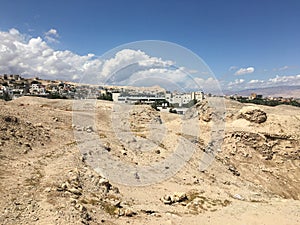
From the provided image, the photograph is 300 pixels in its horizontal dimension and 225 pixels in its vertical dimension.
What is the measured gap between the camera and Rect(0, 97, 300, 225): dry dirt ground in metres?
9.52

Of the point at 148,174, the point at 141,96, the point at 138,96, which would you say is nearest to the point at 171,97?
the point at 138,96

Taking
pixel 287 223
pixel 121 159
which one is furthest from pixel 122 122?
pixel 287 223

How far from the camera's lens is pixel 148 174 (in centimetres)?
1602

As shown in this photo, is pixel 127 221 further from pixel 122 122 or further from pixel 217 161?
pixel 122 122

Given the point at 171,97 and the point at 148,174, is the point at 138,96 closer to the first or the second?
the point at 171,97

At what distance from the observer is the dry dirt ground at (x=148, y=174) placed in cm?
952

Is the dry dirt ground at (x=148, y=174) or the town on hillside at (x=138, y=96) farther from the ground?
the town on hillside at (x=138, y=96)

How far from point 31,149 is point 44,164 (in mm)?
2427

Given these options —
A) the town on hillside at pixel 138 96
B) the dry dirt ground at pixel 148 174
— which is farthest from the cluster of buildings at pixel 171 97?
the dry dirt ground at pixel 148 174

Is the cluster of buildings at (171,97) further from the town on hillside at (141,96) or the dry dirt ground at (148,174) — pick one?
the dry dirt ground at (148,174)

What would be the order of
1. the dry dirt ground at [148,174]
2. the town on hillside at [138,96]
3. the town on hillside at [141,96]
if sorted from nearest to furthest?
1. the dry dirt ground at [148,174]
2. the town on hillside at [141,96]
3. the town on hillside at [138,96]

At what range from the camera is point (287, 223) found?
1142cm

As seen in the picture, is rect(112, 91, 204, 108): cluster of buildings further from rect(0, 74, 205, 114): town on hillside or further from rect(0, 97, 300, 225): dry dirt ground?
rect(0, 97, 300, 225): dry dirt ground

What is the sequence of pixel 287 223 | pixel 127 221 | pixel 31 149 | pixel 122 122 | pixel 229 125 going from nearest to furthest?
pixel 127 221 → pixel 287 223 → pixel 31 149 → pixel 122 122 → pixel 229 125
